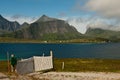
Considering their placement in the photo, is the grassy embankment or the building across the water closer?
the building across the water

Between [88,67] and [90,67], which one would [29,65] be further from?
[90,67]

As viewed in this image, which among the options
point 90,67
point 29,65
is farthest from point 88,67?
point 29,65

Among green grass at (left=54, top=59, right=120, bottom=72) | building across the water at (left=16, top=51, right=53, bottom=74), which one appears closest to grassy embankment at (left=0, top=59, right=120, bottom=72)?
green grass at (left=54, top=59, right=120, bottom=72)

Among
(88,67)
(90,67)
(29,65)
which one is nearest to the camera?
(29,65)

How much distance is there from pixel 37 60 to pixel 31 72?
203 cm

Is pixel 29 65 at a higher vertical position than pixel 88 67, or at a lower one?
higher

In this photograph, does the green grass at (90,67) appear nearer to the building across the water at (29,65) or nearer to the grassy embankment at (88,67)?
the grassy embankment at (88,67)

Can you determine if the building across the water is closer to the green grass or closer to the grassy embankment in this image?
the grassy embankment

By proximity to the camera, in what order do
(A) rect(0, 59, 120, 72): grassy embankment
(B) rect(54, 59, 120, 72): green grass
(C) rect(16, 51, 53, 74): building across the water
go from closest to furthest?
(C) rect(16, 51, 53, 74): building across the water
(A) rect(0, 59, 120, 72): grassy embankment
(B) rect(54, 59, 120, 72): green grass

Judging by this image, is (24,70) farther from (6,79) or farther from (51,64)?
(6,79)

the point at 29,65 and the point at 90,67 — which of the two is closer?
the point at 29,65

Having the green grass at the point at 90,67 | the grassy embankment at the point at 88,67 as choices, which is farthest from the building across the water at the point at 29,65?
the green grass at the point at 90,67

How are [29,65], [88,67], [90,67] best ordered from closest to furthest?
[29,65], [88,67], [90,67]

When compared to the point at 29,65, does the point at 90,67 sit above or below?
below
